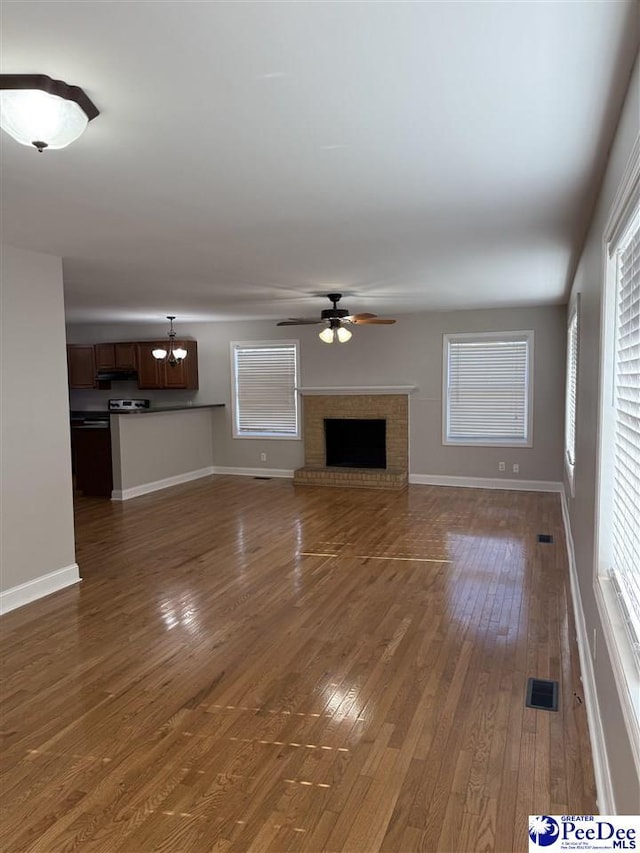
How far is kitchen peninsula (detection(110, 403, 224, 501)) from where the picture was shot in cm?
730

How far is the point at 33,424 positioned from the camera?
13.1 ft

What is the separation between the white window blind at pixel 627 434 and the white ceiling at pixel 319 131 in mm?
549

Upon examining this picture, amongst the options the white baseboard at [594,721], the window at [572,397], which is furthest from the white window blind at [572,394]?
the white baseboard at [594,721]

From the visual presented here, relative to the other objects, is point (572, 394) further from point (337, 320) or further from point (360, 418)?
point (360, 418)

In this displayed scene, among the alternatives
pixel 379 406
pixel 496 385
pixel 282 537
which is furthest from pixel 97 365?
pixel 496 385

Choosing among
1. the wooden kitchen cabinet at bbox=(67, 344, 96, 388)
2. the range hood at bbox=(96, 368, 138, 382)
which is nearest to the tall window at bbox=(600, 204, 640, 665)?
the range hood at bbox=(96, 368, 138, 382)

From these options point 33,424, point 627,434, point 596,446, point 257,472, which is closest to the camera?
point 627,434

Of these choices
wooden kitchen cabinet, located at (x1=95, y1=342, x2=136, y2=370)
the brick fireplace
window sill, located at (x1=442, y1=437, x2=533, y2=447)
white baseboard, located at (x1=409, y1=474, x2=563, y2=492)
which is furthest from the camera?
wooden kitchen cabinet, located at (x1=95, y1=342, x2=136, y2=370)

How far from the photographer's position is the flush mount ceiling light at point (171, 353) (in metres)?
8.41

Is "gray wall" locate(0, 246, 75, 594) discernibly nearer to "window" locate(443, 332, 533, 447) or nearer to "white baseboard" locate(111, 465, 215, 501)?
"white baseboard" locate(111, 465, 215, 501)

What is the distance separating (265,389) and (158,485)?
7.28 ft

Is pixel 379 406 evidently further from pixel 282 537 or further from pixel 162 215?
pixel 162 215

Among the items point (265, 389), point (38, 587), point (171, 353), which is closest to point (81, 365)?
point (171, 353)

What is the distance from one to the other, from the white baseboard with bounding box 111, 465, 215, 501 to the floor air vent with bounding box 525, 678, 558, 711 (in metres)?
5.77
